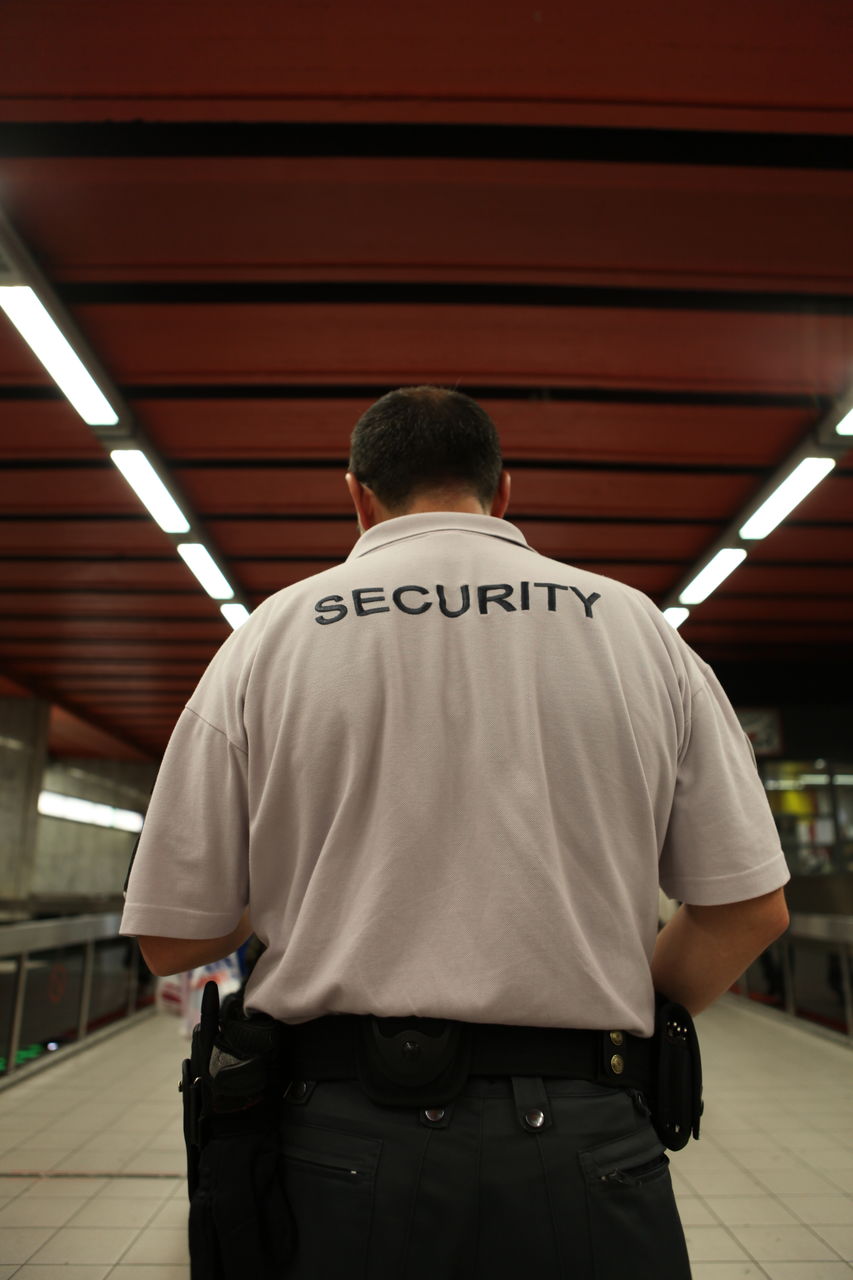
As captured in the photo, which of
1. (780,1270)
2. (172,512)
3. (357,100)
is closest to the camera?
(357,100)

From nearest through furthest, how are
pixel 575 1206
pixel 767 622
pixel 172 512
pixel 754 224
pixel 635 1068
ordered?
pixel 575 1206 < pixel 635 1068 < pixel 754 224 < pixel 172 512 < pixel 767 622

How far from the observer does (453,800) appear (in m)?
0.98

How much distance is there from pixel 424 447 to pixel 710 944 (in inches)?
29.6

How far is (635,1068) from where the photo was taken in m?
0.98

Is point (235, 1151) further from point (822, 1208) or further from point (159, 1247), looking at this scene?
point (822, 1208)

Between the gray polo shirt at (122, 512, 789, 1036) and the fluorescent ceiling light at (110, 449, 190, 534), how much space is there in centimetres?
469

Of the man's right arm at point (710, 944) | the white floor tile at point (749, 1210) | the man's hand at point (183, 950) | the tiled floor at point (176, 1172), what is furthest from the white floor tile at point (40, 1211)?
the man's right arm at point (710, 944)

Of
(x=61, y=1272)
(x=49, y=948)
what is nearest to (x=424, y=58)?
(x=61, y=1272)

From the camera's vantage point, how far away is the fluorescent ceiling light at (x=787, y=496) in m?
5.41

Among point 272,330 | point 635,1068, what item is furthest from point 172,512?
point 635,1068

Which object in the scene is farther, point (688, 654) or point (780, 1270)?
point (780, 1270)

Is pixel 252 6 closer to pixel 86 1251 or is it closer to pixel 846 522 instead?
pixel 86 1251

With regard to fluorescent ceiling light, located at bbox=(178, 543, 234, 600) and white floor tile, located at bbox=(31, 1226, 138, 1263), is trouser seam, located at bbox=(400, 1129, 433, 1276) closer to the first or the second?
white floor tile, located at bbox=(31, 1226, 138, 1263)

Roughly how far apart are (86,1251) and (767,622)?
7926 millimetres
